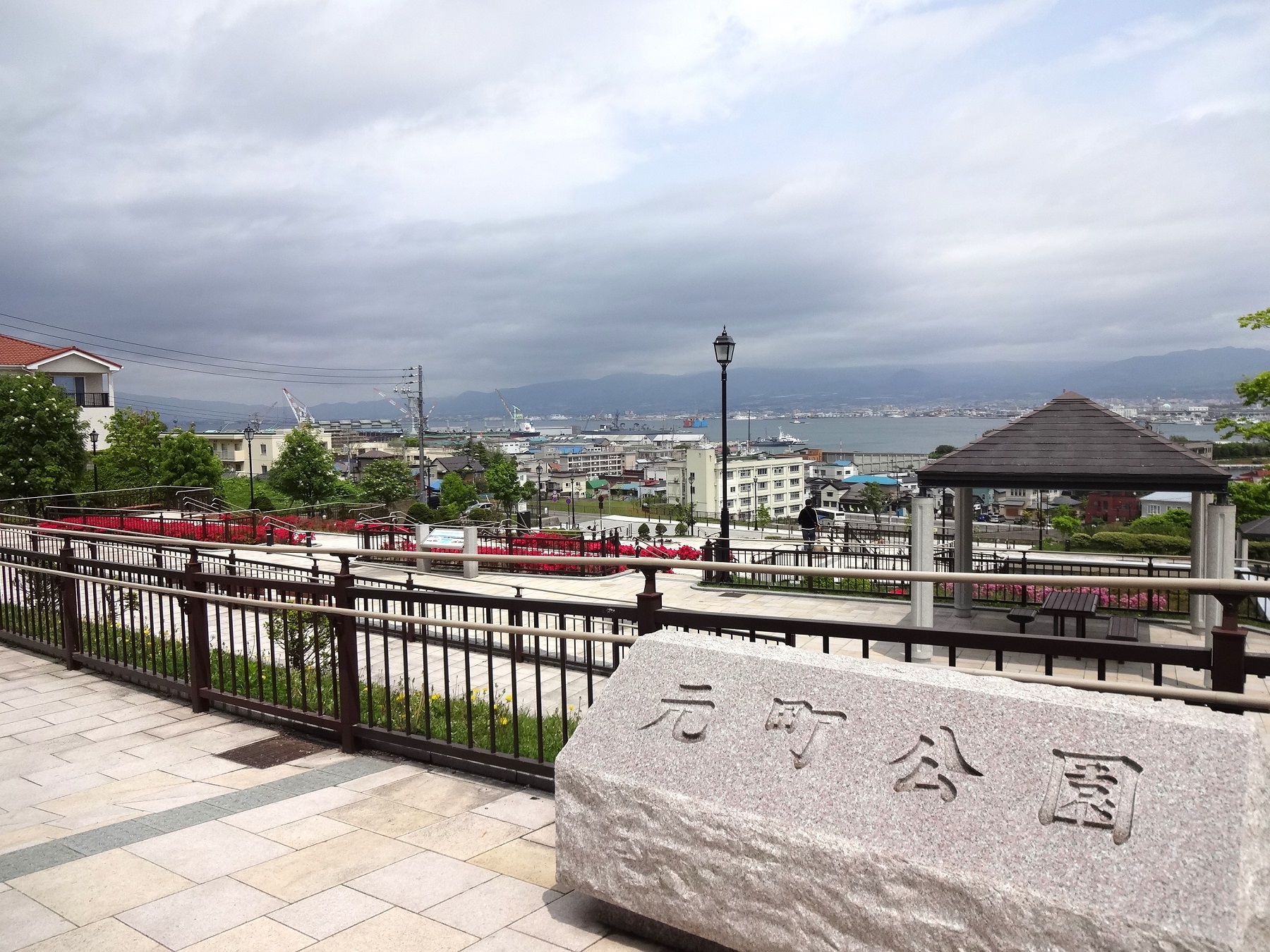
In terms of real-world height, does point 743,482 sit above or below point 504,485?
below

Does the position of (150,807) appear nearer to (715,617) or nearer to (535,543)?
(715,617)

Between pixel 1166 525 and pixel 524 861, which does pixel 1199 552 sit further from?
pixel 1166 525

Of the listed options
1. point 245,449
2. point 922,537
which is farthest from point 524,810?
point 245,449

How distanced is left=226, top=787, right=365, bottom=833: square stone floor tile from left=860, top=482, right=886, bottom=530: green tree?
67549 mm

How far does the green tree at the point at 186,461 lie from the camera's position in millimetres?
34938

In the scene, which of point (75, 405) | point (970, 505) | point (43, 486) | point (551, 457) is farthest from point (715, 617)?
point (551, 457)

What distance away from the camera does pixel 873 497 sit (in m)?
79.5

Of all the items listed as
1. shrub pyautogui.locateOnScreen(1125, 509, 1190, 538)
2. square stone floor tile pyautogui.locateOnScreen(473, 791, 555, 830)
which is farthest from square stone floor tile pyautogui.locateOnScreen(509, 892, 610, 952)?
shrub pyautogui.locateOnScreen(1125, 509, 1190, 538)

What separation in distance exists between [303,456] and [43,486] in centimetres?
1794

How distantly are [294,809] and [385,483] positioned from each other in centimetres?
5295

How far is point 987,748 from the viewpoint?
271 centimetres

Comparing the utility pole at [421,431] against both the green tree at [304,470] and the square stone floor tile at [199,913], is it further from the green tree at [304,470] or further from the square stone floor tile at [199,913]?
the square stone floor tile at [199,913]

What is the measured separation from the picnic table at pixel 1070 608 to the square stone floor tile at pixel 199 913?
10077mm

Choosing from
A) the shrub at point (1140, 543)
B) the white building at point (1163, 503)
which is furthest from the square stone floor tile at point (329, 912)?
the white building at point (1163, 503)
